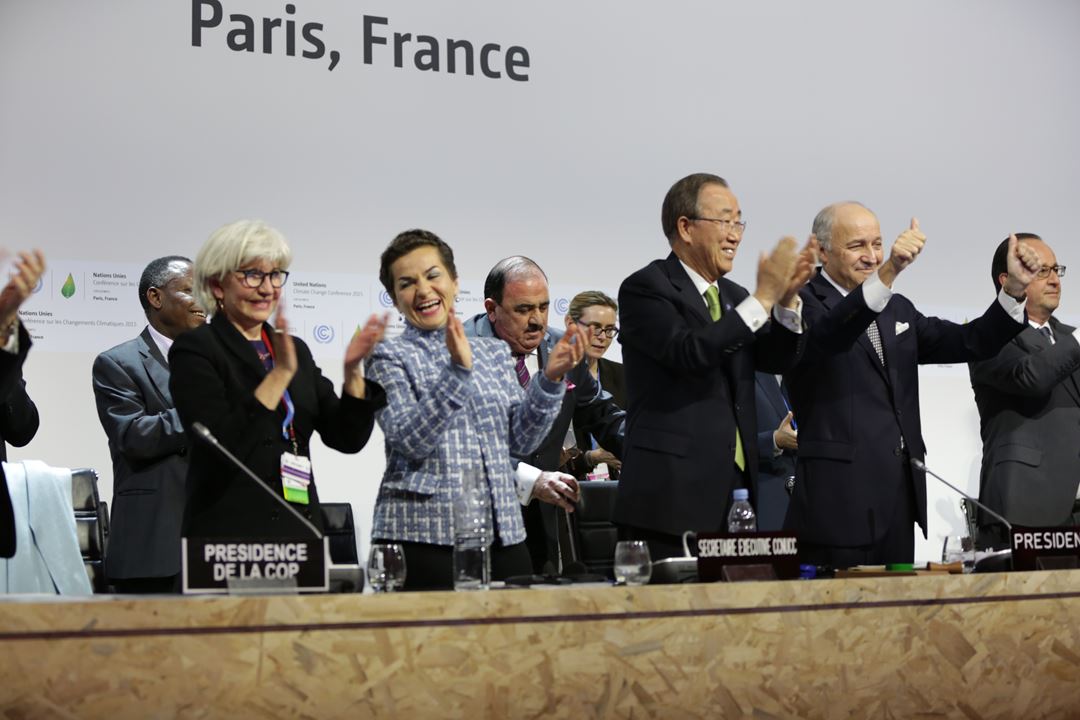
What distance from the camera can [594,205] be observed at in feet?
17.7

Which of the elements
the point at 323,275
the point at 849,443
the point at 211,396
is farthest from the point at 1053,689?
the point at 323,275

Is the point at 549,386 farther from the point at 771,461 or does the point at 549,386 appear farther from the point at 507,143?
the point at 507,143

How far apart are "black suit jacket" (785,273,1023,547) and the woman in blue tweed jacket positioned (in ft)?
2.40

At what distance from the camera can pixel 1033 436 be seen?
3.99m

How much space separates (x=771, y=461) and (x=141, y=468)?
209cm

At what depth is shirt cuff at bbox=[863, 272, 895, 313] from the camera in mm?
2877

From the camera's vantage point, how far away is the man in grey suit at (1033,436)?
3936 mm

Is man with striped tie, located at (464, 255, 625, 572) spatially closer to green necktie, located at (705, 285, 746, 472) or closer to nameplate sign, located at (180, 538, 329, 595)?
green necktie, located at (705, 285, 746, 472)

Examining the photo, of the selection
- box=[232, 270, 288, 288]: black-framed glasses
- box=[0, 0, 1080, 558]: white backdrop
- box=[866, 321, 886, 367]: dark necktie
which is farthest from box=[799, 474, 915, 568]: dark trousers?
box=[0, 0, 1080, 558]: white backdrop

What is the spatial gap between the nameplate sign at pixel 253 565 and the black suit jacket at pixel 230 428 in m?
0.39

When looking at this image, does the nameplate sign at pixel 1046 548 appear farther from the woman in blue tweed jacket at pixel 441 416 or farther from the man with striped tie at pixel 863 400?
the woman in blue tweed jacket at pixel 441 416

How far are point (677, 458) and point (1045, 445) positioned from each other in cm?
177

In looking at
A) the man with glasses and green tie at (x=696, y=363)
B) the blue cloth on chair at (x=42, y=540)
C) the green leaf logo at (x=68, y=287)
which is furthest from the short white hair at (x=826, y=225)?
the green leaf logo at (x=68, y=287)

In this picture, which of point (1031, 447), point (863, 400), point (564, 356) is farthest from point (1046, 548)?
point (1031, 447)
